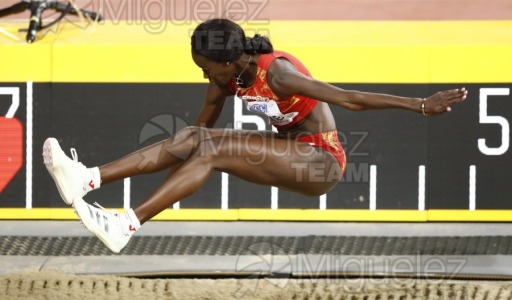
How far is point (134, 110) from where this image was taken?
829 centimetres

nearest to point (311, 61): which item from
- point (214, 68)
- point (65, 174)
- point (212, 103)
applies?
point (212, 103)

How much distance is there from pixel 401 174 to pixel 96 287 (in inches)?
109

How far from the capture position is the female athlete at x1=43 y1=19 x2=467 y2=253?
5.41 metres

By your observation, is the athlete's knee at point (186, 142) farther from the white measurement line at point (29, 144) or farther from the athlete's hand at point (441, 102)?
the white measurement line at point (29, 144)

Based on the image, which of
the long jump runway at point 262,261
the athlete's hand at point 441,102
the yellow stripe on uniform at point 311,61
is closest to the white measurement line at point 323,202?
the long jump runway at point 262,261

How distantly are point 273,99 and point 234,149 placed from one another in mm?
382

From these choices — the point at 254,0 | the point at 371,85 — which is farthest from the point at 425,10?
the point at 371,85

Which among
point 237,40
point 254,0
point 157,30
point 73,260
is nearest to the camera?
point 237,40

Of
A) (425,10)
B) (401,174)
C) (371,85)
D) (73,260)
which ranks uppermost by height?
(425,10)

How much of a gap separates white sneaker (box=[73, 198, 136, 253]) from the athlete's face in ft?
2.80

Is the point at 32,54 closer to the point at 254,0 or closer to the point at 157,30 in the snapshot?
the point at 157,30

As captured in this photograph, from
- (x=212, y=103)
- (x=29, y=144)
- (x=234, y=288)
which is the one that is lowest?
(x=234, y=288)

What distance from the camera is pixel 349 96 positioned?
525 cm

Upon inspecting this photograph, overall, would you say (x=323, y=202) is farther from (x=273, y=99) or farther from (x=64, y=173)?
(x=64, y=173)
